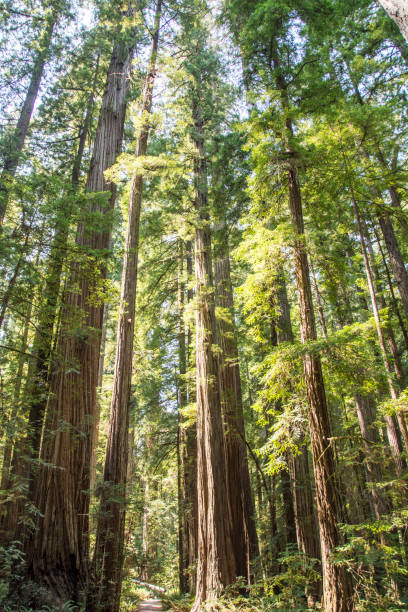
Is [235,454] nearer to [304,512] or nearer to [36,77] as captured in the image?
[304,512]

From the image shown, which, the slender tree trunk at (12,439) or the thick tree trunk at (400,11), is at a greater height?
the thick tree trunk at (400,11)

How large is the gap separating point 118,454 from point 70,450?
87 centimetres

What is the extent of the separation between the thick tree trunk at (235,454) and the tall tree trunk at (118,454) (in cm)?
227

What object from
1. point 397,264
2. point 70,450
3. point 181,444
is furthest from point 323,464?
point 181,444

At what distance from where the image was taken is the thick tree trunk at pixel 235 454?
7410 mm

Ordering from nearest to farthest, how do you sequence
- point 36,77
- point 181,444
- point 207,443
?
point 207,443, point 36,77, point 181,444

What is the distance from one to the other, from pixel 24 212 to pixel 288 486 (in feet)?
26.3

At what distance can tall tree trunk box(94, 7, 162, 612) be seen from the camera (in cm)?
540

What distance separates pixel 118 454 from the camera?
6094 millimetres

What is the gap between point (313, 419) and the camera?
4.48 metres

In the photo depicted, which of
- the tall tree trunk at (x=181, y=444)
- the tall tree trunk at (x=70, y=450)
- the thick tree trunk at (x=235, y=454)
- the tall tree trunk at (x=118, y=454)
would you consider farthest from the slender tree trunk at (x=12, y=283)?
the tall tree trunk at (x=181, y=444)

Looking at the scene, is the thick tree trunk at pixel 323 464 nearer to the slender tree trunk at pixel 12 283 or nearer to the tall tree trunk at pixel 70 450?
the tall tree trunk at pixel 70 450

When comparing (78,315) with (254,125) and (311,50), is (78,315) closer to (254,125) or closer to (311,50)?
(254,125)

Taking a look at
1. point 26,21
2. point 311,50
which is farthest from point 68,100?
point 311,50
